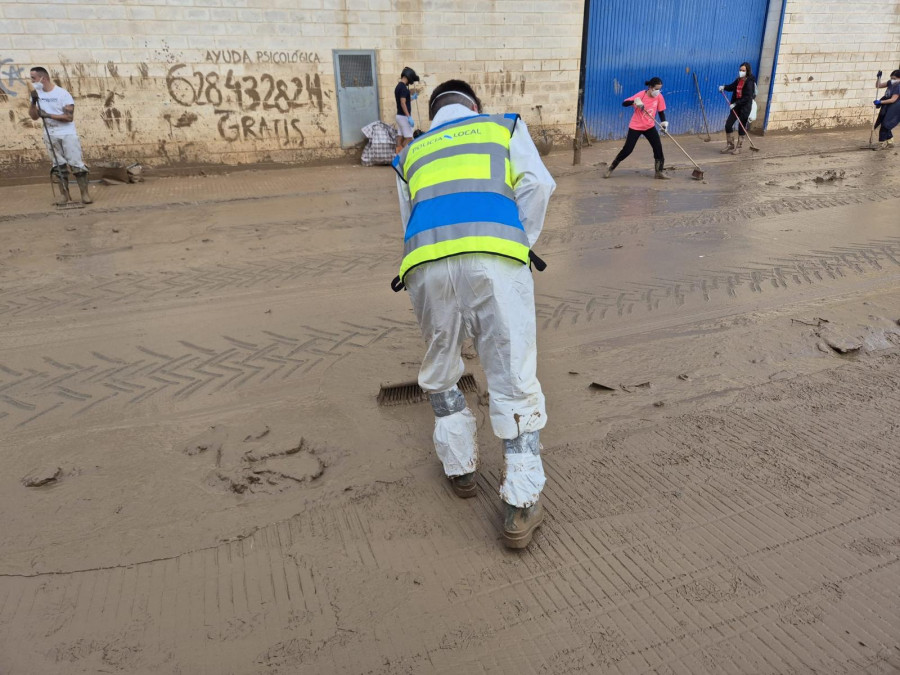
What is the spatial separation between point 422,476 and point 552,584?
0.88 m

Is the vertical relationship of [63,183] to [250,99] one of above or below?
below

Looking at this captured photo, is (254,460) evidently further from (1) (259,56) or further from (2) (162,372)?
(1) (259,56)

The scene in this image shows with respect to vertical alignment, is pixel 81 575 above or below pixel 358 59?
below

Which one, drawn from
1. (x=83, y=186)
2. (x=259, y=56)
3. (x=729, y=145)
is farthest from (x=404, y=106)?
(x=729, y=145)

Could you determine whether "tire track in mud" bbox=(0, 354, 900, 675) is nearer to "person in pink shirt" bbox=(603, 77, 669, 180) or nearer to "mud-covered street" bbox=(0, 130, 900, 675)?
"mud-covered street" bbox=(0, 130, 900, 675)

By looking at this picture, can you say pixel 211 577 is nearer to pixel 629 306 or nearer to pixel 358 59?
pixel 629 306

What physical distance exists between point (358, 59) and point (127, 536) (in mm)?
10446

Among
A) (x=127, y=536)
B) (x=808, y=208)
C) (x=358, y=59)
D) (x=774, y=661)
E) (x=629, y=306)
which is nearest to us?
(x=774, y=661)

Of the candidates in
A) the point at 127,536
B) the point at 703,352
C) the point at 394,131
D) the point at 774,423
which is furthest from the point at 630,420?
the point at 394,131

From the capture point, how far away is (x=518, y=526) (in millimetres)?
2543

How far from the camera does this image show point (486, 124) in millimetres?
2535

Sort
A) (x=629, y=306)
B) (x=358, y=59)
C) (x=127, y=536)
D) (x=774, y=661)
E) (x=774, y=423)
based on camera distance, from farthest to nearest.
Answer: (x=358, y=59)
(x=629, y=306)
(x=774, y=423)
(x=127, y=536)
(x=774, y=661)

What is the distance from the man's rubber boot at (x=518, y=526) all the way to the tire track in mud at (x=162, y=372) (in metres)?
1.96

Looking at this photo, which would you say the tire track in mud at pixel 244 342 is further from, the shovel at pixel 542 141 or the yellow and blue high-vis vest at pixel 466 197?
the shovel at pixel 542 141
